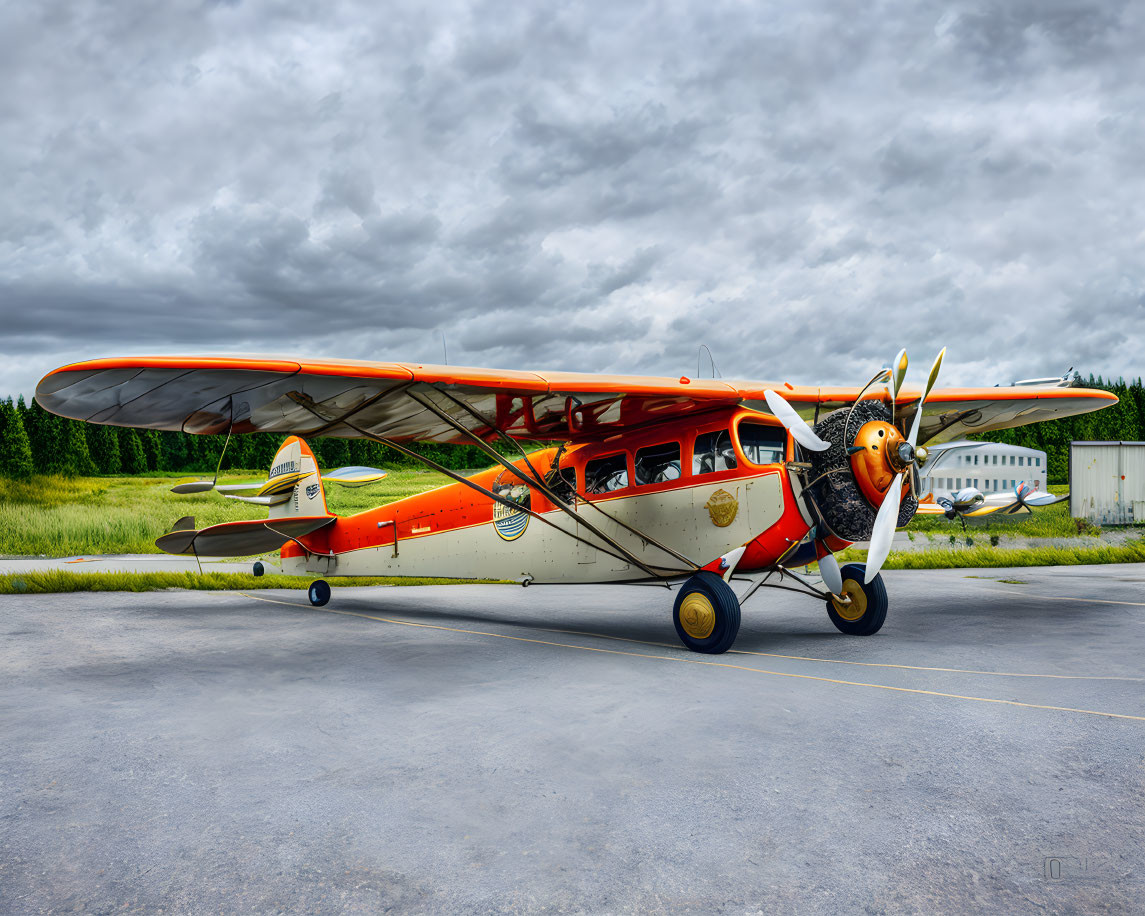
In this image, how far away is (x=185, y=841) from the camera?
3168 millimetres

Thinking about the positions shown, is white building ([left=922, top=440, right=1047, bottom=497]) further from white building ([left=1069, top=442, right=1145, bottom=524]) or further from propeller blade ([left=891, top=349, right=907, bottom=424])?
propeller blade ([left=891, top=349, right=907, bottom=424])

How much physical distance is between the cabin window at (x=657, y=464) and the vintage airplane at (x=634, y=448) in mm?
18

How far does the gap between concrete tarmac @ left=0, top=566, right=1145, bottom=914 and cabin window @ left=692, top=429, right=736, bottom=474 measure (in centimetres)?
207

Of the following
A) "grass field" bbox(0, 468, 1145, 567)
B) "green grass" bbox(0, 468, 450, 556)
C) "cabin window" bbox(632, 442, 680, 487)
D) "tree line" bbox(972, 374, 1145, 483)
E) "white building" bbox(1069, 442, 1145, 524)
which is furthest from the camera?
"tree line" bbox(972, 374, 1145, 483)

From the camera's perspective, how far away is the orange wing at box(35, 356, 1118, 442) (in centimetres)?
648

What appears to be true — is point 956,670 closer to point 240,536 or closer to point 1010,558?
point 240,536

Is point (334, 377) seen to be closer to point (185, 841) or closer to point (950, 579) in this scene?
point (185, 841)

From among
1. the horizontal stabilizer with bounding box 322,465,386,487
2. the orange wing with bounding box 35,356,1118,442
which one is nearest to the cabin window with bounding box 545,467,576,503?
the orange wing with bounding box 35,356,1118,442

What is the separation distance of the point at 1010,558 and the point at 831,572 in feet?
40.0

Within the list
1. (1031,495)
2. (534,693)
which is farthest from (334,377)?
(1031,495)

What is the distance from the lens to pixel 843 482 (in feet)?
24.0

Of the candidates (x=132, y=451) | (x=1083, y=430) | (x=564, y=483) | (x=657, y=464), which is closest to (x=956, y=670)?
(x=657, y=464)

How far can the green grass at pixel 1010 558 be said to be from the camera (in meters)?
17.1

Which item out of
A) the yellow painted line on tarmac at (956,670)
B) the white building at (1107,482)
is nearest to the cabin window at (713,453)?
the yellow painted line on tarmac at (956,670)
